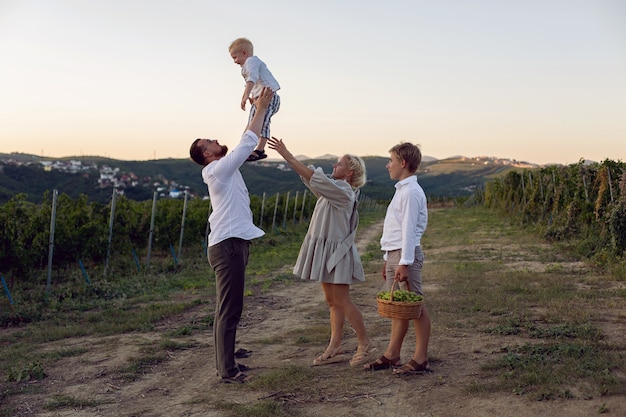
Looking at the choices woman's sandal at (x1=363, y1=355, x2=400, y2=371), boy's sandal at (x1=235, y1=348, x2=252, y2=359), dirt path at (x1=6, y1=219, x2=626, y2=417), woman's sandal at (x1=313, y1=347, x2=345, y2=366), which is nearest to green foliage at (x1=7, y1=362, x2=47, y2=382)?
dirt path at (x1=6, y1=219, x2=626, y2=417)

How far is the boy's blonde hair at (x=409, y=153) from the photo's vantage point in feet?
13.2

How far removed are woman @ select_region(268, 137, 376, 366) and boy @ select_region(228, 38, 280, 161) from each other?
0.39 m

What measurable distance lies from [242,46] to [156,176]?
53206mm

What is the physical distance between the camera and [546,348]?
436 cm

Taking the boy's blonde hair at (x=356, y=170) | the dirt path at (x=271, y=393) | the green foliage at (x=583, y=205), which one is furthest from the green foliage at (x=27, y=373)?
the green foliage at (x=583, y=205)

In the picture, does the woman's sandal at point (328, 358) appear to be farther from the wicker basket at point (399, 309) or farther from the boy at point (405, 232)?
the wicker basket at point (399, 309)

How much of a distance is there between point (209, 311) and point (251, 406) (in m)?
3.49

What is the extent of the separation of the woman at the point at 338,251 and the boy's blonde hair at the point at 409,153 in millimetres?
426

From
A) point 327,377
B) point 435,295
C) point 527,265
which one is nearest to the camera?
point 327,377

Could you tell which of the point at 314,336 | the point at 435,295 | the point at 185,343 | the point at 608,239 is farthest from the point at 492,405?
the point at 608,239

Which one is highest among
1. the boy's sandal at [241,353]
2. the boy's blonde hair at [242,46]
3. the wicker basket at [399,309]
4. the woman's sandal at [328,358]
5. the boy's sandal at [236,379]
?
the boy's blonde hair at [242,46]

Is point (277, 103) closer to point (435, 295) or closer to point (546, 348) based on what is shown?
point (546, 348)

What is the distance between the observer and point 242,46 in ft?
13.8

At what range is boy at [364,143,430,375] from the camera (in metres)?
3.91
